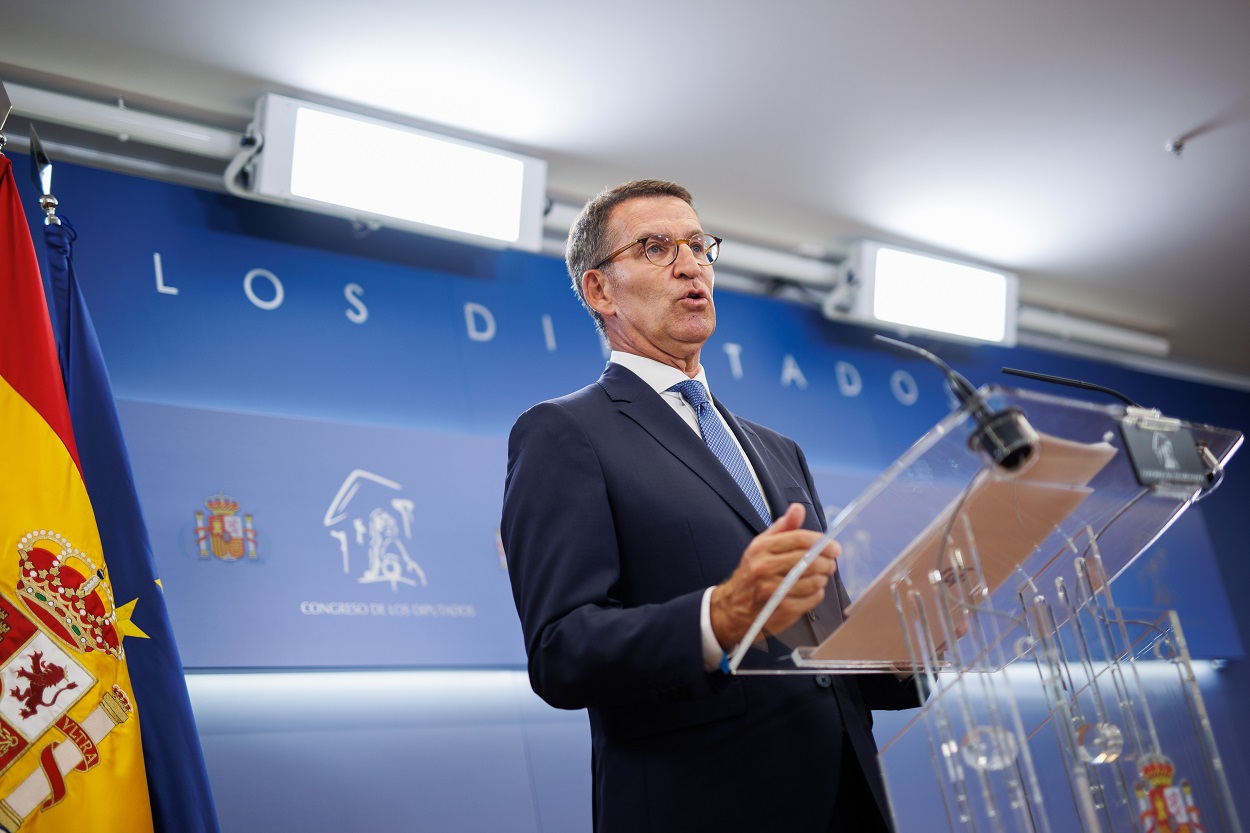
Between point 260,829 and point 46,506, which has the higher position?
point 46,506

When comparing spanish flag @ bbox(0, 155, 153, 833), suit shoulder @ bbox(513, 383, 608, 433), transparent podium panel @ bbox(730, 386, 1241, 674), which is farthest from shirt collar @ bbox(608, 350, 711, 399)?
spanish flag @ bbox(0, 155, 153, 833)

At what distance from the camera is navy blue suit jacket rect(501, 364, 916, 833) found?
131 centimetres

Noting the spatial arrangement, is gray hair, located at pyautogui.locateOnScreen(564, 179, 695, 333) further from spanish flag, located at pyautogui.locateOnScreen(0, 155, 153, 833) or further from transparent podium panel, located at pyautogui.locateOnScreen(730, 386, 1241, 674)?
spanish flag, located at pyautogui.locateOnScreen(0, 155, 153, 833)

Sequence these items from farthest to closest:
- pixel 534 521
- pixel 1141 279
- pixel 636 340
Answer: pixel 1141 279, pixel 636 340, pixel 534 521

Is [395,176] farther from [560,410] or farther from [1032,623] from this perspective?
[1032,623]

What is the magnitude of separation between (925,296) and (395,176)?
1985 mm

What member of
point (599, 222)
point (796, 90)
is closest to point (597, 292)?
point (599, 222)

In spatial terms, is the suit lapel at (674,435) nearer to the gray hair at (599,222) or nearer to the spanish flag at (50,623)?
the gray hair at (599,222)

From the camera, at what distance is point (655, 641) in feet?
4.17

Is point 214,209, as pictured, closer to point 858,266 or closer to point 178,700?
point 178,700

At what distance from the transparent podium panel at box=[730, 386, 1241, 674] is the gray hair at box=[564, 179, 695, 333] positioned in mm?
914

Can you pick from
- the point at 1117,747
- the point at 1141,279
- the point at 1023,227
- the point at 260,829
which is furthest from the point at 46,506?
the point at 1141,279

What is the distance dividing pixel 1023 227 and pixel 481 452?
7.25 feet

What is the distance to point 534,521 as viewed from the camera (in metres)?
1.50
